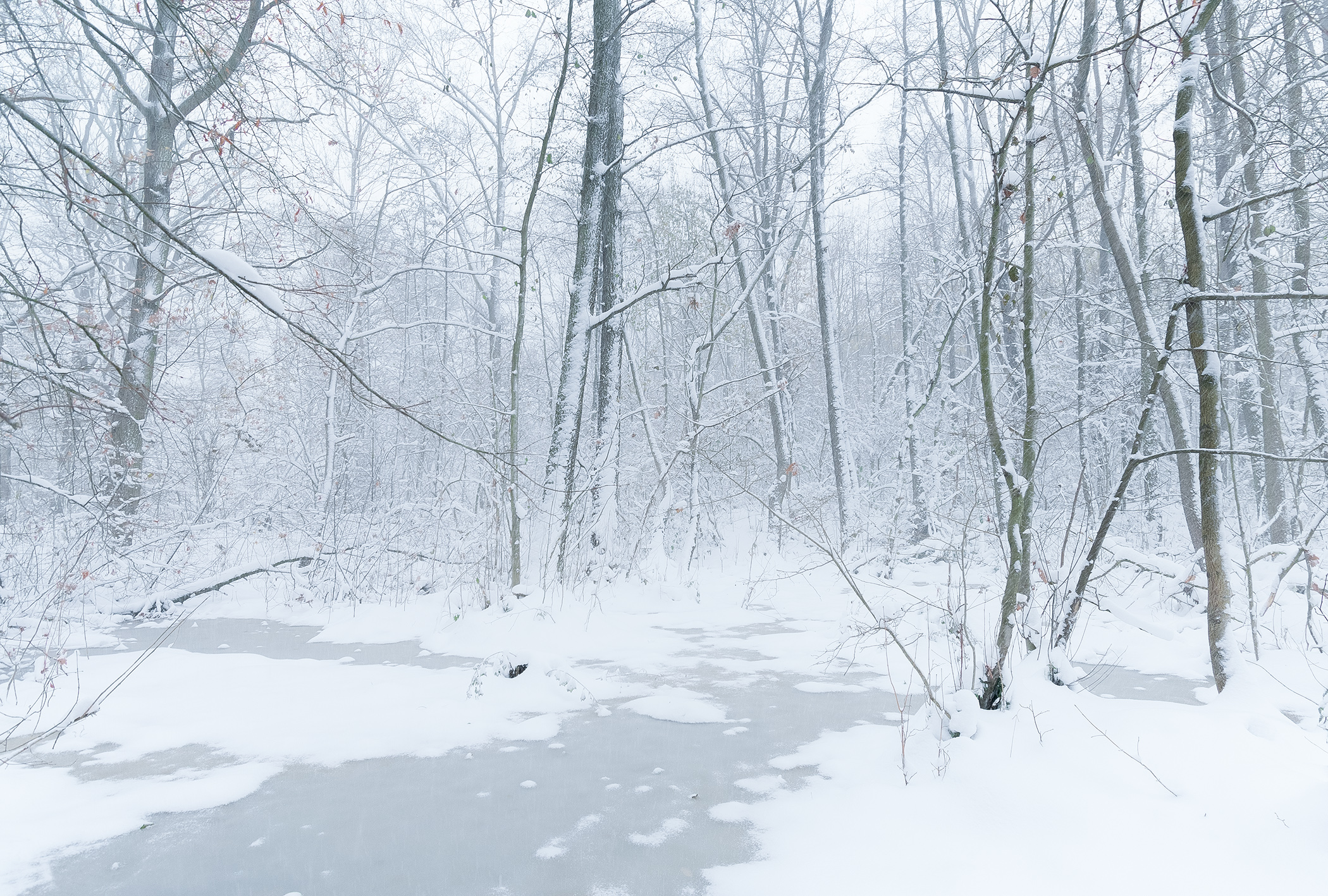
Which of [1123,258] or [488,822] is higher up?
[1123,258]

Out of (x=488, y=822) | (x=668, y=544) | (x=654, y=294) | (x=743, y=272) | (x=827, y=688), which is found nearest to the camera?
(x=488, y=822)

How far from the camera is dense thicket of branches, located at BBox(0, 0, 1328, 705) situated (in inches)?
124

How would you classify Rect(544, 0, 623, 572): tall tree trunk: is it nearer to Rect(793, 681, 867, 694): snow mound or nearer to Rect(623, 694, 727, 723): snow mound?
Rect(623, 694, 727, 723): snow mound

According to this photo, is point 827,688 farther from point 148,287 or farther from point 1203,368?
point 148,287

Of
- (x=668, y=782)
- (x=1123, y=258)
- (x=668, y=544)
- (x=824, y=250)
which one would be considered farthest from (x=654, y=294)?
(x=668, y=782)

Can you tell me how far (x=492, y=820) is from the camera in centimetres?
254

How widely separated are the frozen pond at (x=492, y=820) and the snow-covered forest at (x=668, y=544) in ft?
0.06

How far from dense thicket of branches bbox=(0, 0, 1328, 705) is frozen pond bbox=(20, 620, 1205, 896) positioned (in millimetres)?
1128

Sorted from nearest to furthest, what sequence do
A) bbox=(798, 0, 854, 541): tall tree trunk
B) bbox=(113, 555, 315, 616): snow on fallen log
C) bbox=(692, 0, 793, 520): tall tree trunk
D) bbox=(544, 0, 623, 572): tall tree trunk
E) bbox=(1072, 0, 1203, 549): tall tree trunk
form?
bbox=(1072, 0, 1203, 549): tall tree trunk
bbox=(113, 555, 315, 616): snow on fallen log
bbox=(544, 0, 623, 572): tall tree trunk
bbox=(798, 0, 854, 541): tall tree trunk
bbox=(692, 0, 793, 520): tall tree trunk

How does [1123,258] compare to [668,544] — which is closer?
[1123,258]

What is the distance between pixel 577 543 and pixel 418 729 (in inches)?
127

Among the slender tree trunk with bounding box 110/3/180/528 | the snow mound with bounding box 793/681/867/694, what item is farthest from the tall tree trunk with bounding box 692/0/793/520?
the slender tree trunk with bounding box 110/3/180/528

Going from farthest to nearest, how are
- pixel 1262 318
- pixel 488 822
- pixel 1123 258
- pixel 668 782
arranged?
pixel 1262 318 → pixel 1123 258 → pixel 668 782 → pixel 488 822

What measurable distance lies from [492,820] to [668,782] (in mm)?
684
